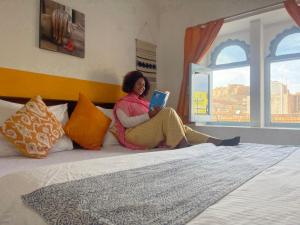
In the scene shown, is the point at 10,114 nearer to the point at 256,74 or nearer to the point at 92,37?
the point at 92,37

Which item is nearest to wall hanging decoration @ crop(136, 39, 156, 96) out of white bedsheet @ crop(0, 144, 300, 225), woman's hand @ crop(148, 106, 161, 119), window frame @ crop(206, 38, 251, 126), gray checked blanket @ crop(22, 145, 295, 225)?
window frame @ crop(206, 38, 251, 126)

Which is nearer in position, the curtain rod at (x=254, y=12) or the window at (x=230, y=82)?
the curtain rod at (x=254, y=12)

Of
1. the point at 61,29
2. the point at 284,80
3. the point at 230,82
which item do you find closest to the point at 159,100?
the point at 61,29

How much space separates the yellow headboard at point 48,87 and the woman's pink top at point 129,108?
448mm

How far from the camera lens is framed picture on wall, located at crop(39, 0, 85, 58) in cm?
221

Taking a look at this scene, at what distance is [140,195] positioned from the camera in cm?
68

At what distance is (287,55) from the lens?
3004mm

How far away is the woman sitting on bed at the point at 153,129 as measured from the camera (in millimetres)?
1906

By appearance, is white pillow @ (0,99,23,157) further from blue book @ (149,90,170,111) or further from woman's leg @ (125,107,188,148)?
blue book @ (149,90,170,111)

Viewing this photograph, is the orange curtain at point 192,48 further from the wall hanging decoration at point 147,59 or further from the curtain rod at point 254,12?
the wall hanging decoration at point 147,59

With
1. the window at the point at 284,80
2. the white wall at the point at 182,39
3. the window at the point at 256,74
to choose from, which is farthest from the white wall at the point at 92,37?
the window at the point at 284,80

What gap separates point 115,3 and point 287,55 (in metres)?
2.19

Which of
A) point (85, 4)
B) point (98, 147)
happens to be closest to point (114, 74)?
point (85, 4)

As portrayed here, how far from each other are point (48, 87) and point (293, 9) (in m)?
2.53
